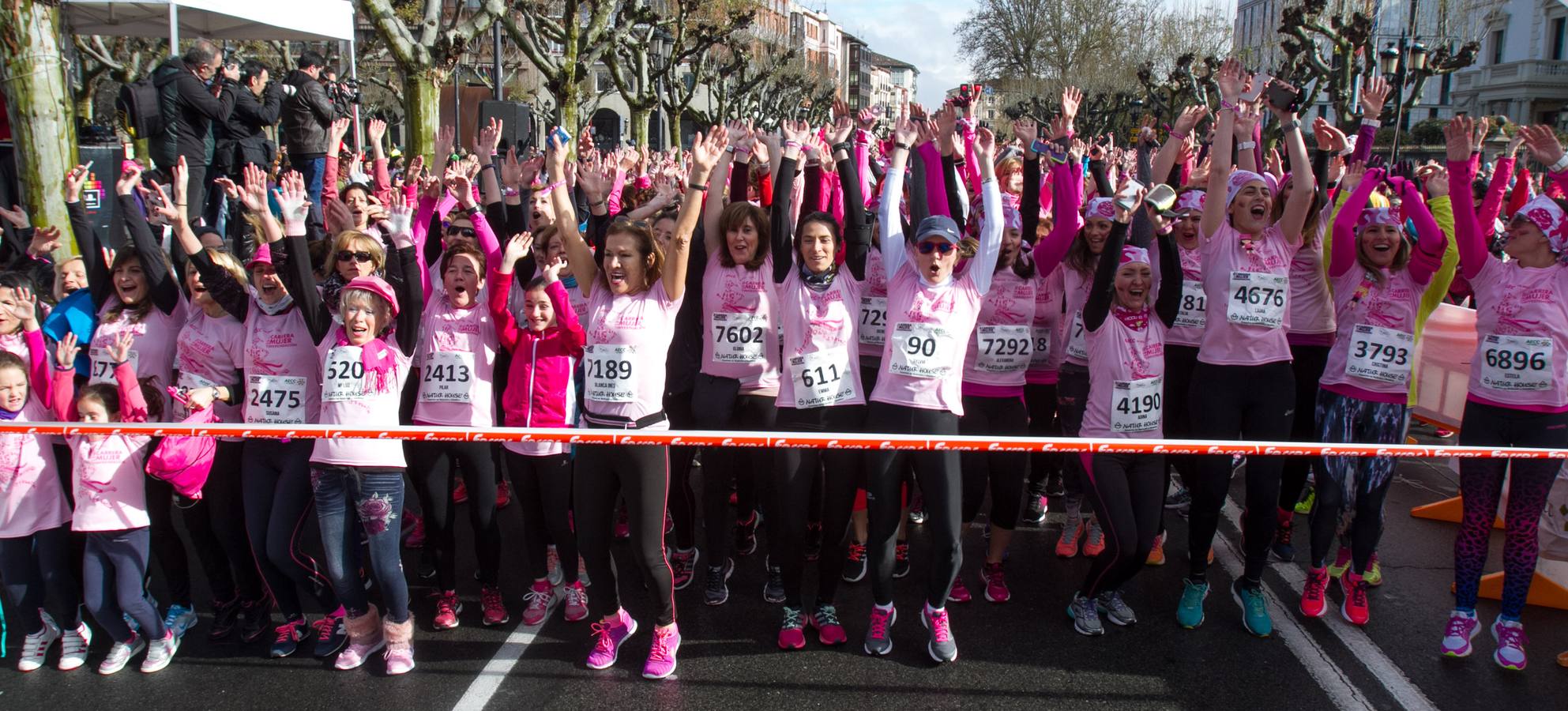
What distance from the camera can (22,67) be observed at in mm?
7402

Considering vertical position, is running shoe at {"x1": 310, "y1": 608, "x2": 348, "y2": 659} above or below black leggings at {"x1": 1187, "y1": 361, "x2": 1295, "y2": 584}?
below

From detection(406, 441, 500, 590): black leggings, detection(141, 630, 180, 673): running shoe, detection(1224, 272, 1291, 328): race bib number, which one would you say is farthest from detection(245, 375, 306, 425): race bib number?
detection(1224, 272, 1291, 328): race bib number

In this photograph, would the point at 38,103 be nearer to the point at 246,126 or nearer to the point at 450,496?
the point at 246,126

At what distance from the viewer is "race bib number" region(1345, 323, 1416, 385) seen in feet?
14.5

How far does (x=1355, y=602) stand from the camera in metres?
4.55

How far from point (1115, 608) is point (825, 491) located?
151cm

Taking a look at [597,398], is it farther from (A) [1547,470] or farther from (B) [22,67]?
(B) [22,67]

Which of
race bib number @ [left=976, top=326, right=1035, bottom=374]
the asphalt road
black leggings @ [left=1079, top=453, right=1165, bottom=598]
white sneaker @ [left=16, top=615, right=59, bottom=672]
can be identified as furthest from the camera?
race bib number @ [left=976, top=326, right=1035, bottom=374]

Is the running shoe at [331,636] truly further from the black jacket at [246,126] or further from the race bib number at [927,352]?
the black jacket at [246,126]

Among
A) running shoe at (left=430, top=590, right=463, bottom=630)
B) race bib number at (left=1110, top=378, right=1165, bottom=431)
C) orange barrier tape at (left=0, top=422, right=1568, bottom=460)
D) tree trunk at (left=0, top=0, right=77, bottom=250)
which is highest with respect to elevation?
tree trunk at (left=0, top=0, right=77, bottom=250)

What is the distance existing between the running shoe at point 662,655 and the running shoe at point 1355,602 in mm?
3042

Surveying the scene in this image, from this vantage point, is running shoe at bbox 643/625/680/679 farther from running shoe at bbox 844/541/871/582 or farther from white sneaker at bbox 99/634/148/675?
white sneaker at bbox 99/634/148/675

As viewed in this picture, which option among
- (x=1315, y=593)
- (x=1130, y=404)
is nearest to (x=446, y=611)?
(x=1130, y=404)

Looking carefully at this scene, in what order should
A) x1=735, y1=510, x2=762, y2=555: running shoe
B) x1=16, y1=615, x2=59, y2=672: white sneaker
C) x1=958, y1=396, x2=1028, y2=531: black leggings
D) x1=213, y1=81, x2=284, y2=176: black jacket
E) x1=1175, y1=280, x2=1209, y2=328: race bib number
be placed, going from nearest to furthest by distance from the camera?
x1=16, y1=615, x2=59, y2=672: white sneaker → x1=958, y1=396, x2=1028, y2=531: black leggings → x1=1175, y1=280, x2=1209, y2=328: race bib number → x1=735, y1=510, x2=762, y2=555: running shoe → x1=213, y1=81, x2=284, y2=176: black jacket
